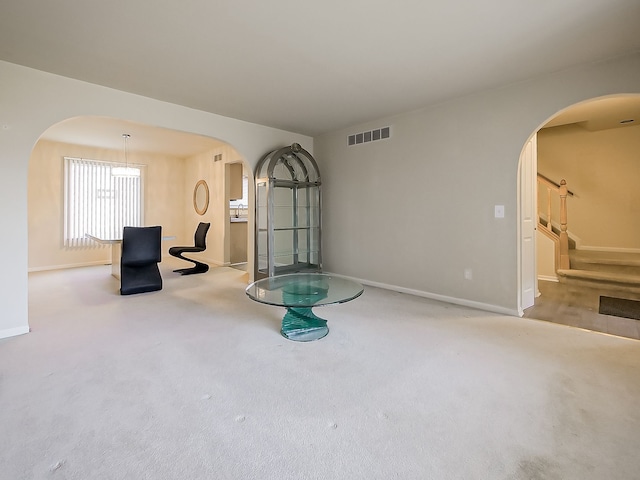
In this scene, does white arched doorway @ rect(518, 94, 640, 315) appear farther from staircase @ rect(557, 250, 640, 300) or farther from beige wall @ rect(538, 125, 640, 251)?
staircase @ rect(557, 250, 640, 300)

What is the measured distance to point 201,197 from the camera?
7.23 metres

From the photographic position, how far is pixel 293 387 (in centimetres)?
194

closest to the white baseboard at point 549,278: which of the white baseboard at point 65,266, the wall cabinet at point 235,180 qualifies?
the wall cabinet at point 235,180

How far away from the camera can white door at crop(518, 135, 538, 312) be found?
135 inches

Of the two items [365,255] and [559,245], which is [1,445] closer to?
[365,255]

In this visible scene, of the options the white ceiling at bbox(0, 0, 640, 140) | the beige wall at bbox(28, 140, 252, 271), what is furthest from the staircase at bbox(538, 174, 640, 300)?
the beige wall at bbox(28, 140, 252, 271)

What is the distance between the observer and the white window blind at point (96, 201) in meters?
6.25

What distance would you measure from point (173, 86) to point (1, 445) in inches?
126

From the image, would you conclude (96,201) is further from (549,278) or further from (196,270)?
(549,278)

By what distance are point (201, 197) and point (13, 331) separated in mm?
4779

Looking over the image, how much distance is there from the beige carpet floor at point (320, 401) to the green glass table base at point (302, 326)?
0.10m

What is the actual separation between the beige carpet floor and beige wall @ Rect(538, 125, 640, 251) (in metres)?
3.72

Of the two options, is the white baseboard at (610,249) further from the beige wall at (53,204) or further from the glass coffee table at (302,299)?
the beige wall at (53,204)

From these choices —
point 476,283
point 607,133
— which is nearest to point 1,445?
point 476,283
